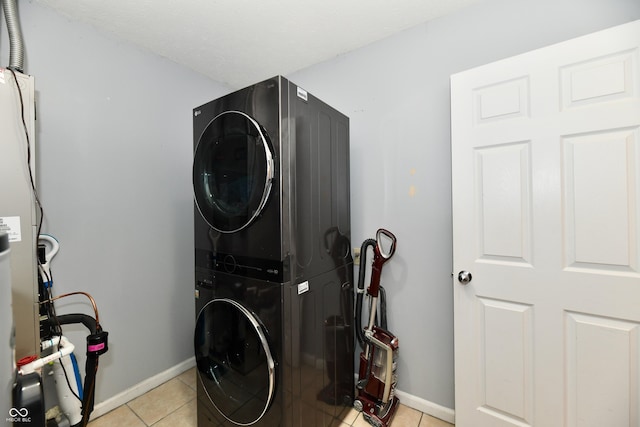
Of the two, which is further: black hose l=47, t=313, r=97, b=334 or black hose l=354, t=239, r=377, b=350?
black hose l=354, t=239, r=377, b=350

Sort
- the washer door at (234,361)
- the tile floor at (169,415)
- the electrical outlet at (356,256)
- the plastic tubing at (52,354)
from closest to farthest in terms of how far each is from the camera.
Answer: the plastic tubing at (52,354)
the washer door at (234,361)
the tile floor at (169,415)
the electrical outlet at (356,256)

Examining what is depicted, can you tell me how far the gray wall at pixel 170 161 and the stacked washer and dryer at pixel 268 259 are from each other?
492 millimetres

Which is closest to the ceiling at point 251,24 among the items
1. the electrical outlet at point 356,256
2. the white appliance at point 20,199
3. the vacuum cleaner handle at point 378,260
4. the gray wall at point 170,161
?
the gray wall at point 170,161

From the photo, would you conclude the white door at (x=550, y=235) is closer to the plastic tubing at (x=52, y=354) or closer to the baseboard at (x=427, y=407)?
the baseboard at (x=427, y=407)

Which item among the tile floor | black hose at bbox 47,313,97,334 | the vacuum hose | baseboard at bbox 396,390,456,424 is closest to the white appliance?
black hose at bbox 47,313,97,334

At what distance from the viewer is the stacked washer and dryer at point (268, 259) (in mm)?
1208

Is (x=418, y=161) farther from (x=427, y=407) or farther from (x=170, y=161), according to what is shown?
(x=170, y=161)

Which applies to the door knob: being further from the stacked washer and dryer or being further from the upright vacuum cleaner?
the stacked washer and dryer

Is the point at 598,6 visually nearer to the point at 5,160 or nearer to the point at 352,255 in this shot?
the point at 352,255

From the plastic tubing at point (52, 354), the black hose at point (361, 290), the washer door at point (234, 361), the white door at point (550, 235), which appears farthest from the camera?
the black hose at point (361, 290)

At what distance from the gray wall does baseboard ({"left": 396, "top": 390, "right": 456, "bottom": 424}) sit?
58mm

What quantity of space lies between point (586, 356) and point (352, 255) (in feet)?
4.14

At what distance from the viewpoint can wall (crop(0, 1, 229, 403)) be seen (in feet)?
5.03

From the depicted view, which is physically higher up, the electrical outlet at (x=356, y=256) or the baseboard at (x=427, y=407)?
the electrical outlet at (x=356, y=256)
